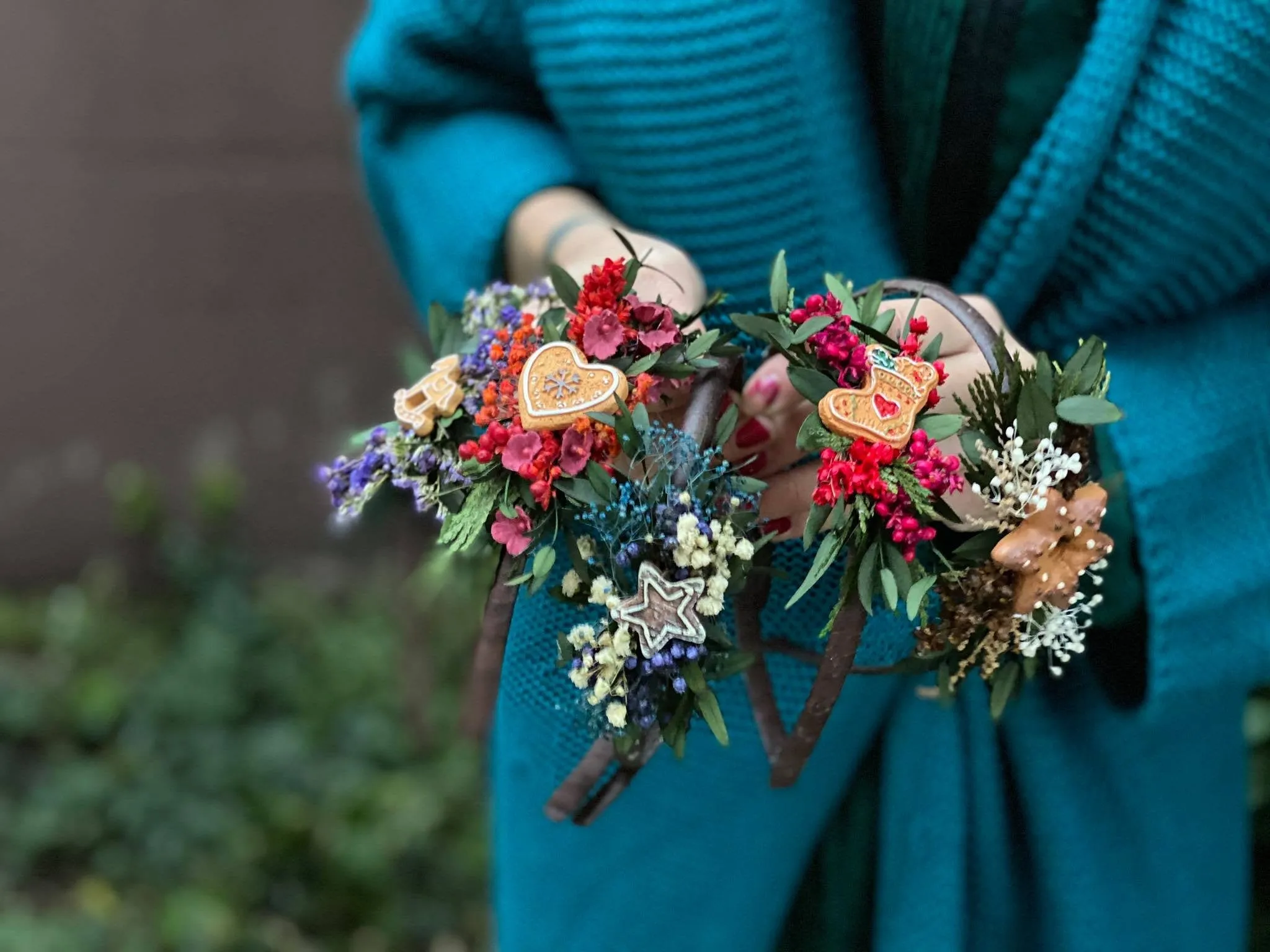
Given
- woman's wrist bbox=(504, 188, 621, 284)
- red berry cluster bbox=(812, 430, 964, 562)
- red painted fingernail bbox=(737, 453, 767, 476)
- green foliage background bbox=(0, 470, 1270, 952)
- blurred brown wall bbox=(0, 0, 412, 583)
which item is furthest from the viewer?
blurred brown wall bbox=(0, 0, 412, 583)

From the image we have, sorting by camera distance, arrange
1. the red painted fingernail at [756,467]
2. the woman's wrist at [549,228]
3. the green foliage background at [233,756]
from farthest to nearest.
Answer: the green foliage background at [233,756], the woman's wrist at [549,228], the red painted fingernail at [756,467]

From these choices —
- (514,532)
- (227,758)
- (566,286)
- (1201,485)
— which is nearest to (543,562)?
(514,532)

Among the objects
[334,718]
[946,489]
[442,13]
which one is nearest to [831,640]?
[946,489]

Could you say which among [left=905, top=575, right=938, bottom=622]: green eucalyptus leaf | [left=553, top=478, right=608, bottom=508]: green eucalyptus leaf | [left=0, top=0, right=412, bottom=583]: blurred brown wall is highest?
[left=553, top=478, right=608, bottom=508]: green eucalyptus leaf

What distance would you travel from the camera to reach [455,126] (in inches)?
26.5

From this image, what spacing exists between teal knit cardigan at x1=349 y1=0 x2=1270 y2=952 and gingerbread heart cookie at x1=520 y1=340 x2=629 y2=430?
0.15m

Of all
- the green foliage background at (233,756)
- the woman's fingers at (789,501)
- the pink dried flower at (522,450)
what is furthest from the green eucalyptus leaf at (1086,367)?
the green foliage background at (233,756)

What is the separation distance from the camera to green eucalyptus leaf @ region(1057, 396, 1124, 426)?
40 centimetres

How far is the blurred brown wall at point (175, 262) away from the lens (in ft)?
4.83

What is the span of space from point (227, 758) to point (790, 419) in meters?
1.25

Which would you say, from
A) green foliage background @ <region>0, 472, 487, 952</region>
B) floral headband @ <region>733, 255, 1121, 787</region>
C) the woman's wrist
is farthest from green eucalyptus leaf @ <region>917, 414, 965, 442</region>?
green foliage background @ <region>0, 472, 487, 952</region>

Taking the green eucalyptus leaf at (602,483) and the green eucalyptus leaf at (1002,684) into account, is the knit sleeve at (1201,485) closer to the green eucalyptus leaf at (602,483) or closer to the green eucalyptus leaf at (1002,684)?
the green eucalyptus leaf at (1002,684)

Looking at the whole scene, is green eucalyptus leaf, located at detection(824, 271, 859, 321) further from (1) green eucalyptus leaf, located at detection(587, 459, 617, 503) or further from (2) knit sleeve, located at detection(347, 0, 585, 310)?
(2) knit sleeve, located at detection(347, 0, 585, 310)

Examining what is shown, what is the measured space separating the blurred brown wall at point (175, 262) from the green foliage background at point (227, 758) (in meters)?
0.09
